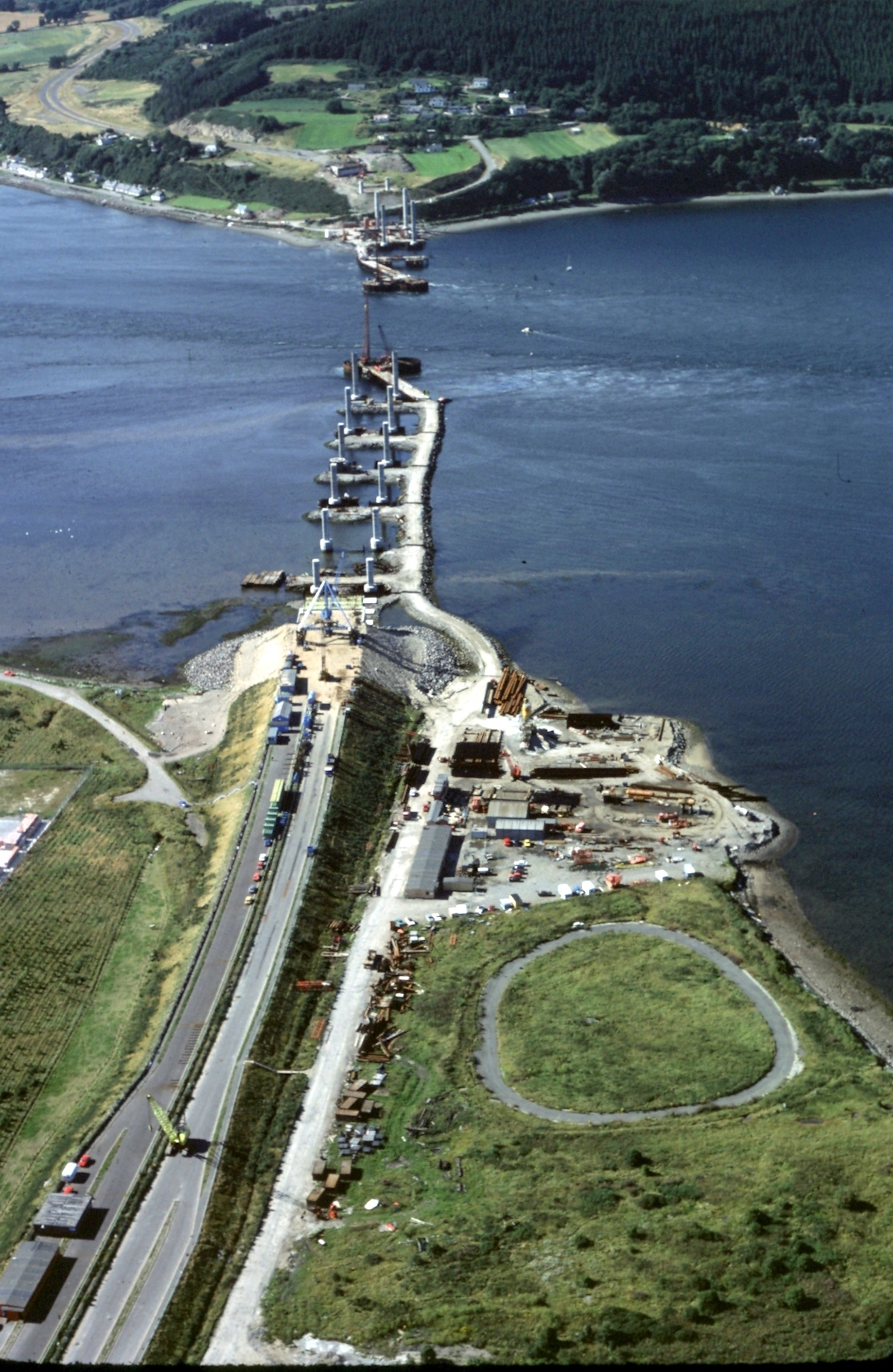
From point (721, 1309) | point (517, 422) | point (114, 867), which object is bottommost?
point (114, 867)

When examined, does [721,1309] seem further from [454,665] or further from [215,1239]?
[454,665]

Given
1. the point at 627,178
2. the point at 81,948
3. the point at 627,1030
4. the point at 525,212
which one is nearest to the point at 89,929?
the point at 81,948

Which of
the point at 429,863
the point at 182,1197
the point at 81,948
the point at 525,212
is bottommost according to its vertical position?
the point at 81,948

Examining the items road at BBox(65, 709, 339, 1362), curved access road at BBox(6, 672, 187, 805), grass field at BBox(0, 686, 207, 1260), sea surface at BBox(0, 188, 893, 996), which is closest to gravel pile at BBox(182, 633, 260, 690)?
sea surface at BBox(0, 188, 893, 996)

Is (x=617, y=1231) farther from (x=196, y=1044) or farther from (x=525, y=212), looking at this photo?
(x=525, y=212)

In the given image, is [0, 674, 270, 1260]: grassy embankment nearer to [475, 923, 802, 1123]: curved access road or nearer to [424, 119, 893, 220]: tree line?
[475, 923, 802, 1123]: curved access road

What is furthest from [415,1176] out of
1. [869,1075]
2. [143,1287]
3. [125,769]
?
[125,769]
